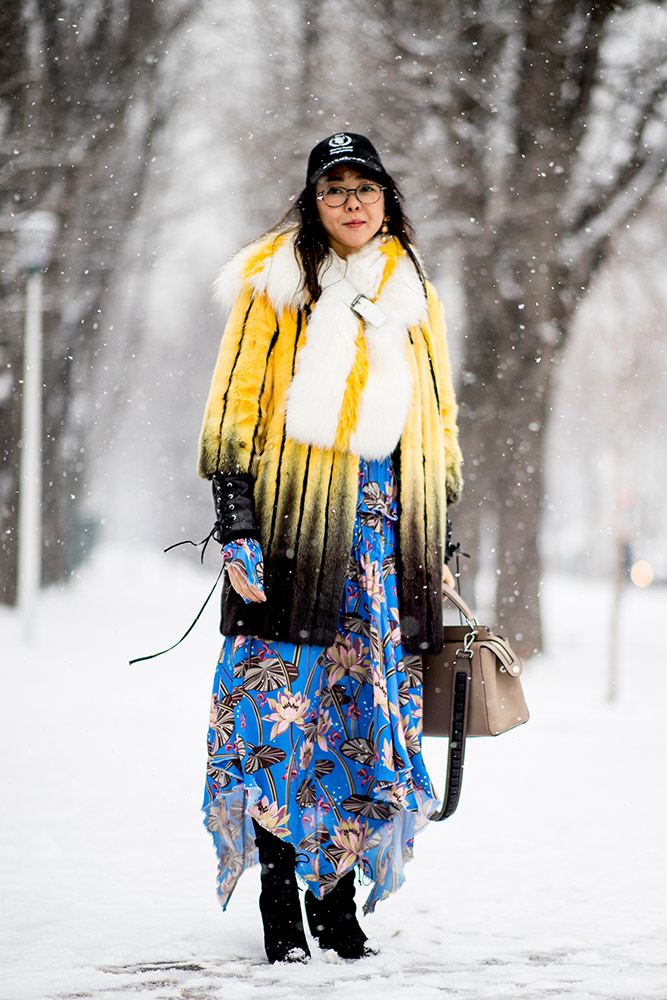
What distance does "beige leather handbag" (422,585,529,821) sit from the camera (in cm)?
299

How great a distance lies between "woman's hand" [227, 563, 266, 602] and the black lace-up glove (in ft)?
0.25

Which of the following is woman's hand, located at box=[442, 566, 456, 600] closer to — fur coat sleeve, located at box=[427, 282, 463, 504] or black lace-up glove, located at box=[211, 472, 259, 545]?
fur coat sleeve, located at box=[427, 282, 463, 504]

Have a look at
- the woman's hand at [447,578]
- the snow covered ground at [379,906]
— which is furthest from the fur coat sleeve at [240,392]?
the snow covered ground at [379,906]

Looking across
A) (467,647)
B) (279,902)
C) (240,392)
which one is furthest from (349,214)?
(279,902)

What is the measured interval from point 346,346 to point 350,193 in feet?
1.39

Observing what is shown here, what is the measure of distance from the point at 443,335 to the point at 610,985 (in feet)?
5.70

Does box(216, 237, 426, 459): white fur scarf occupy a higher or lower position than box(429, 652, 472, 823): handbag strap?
higher

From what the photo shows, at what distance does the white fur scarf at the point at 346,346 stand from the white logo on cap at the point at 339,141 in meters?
0.26

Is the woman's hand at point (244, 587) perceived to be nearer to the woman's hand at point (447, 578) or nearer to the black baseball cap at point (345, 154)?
the woman's hand at point (447, 578)

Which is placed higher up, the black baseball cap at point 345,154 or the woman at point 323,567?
the black baseball cap at point 345,154

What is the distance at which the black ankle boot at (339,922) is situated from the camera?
115 inches

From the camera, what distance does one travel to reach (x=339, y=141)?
3.07 m

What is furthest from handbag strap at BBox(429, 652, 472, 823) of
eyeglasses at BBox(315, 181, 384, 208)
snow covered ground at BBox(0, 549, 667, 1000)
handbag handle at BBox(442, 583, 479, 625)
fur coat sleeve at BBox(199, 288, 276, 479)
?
eyeglasses at BBox(315, 181, 384, 208)

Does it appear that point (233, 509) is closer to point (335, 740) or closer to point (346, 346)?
point (346, 346)
